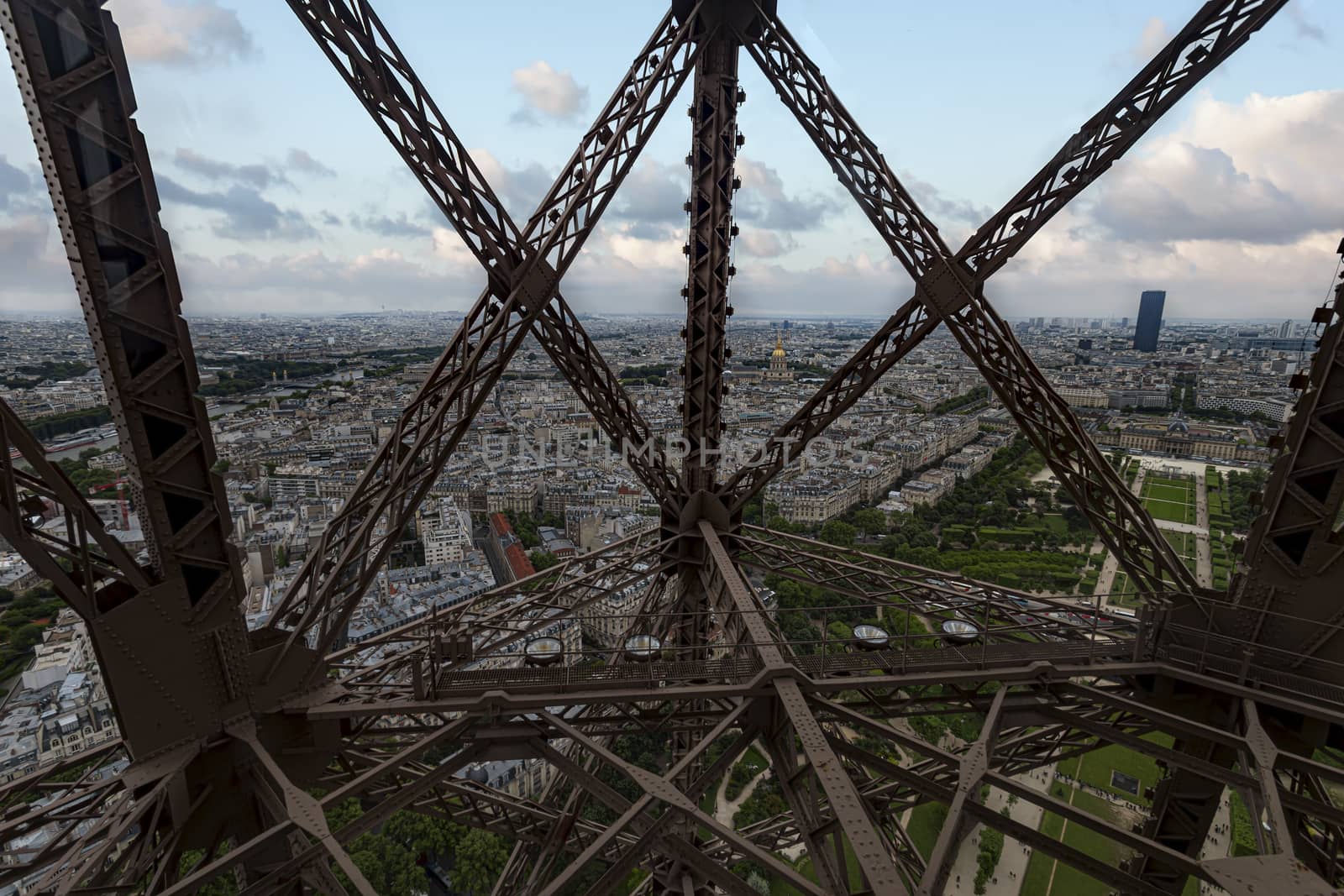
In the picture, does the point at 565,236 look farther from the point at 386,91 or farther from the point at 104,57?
the point at 104,57

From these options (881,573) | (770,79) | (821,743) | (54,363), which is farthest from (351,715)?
(54,363)

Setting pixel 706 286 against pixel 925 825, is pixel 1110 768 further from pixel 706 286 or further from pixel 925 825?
pixel 706 286

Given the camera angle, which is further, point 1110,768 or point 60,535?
point 1110,768

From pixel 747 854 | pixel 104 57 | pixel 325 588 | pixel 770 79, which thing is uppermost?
pixel 770 79

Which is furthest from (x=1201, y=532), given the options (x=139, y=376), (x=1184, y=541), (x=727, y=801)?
(x=139, y=376)

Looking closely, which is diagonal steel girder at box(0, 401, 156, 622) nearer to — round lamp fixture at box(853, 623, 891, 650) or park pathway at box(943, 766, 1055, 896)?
round lamp fixture at box(853, 623, 891, 650)

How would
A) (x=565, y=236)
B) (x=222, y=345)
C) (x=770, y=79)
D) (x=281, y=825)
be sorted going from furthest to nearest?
(x=222, y=345), (x=770, y=79), (x=565, y=236), (x=281, y=825)

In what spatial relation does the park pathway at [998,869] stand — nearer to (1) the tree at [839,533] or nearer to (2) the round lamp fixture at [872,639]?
(1) the tree at [839,533]
